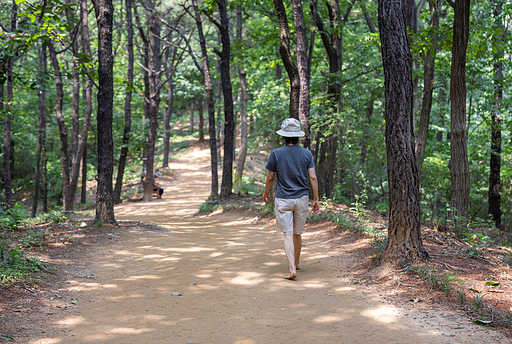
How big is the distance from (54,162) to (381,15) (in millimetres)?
27150

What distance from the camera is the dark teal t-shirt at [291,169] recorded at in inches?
209

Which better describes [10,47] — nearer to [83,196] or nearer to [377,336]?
[377,336]

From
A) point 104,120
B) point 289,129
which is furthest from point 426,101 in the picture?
point 104,120

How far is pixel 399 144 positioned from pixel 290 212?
1.76 meters

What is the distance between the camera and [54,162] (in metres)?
27.0

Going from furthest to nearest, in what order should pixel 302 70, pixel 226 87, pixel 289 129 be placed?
pixel 226 87 → pixel 302 70 → pixel 289 129

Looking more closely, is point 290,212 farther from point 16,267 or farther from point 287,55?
point 287,55

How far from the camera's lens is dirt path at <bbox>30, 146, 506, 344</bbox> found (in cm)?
340

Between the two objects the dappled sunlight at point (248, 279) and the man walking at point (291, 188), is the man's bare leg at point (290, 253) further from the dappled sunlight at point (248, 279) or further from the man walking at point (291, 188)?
the dappled sunlight at point (248, 279)

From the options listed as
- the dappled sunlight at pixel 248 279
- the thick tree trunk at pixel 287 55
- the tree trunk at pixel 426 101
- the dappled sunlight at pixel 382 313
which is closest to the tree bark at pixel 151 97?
the thick tree trunk at pixel 287 55

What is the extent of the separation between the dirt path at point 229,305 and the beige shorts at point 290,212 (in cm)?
73

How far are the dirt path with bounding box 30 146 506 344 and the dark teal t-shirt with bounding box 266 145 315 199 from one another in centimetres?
122

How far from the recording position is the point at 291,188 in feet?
17.4

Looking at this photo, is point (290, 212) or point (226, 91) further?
point (226, 91)
